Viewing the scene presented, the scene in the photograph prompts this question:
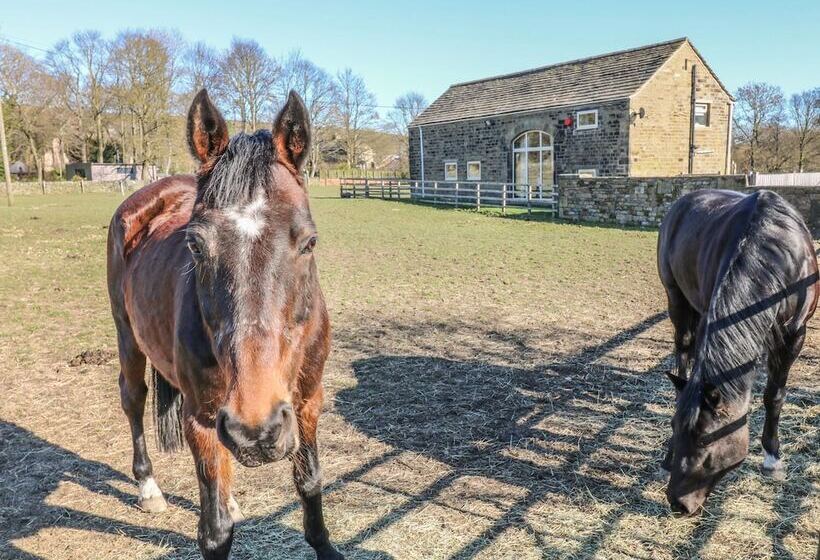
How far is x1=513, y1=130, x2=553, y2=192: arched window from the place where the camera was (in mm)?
23516

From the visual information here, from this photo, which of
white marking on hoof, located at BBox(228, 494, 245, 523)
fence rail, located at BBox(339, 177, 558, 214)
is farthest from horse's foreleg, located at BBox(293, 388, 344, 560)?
fence rail, located at BBox(339, 177, 558, 214)

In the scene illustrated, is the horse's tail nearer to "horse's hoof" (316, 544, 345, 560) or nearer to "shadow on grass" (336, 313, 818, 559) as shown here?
"horse's hoof" (316, 544, 345, 560)

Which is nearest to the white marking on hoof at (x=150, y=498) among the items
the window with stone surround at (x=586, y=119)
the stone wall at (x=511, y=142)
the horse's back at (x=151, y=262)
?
the horse's back at (x=151, y=262)

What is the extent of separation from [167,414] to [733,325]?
128 inches

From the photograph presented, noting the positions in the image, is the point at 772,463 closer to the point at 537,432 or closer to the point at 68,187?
the point at 537,432

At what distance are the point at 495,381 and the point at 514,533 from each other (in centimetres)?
215

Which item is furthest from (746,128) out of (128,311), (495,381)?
(128,311)

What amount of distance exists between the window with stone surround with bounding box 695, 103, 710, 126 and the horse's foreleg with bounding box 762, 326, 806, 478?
22.5 meters

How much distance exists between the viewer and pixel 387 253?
12227 millimetres

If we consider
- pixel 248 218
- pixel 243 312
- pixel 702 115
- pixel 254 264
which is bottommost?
pixel 243 312

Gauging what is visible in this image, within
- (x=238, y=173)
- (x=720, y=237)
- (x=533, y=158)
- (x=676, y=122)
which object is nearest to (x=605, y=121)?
(x=676, y=122)

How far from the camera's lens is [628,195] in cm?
1584

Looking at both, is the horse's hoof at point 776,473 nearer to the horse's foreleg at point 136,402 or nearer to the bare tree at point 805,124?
the horse's foreleg at point 136,402

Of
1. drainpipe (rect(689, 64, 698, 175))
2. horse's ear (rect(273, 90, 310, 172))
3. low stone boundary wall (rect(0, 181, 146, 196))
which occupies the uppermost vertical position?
drainpipe (rect(689, 64, 698, 175))
